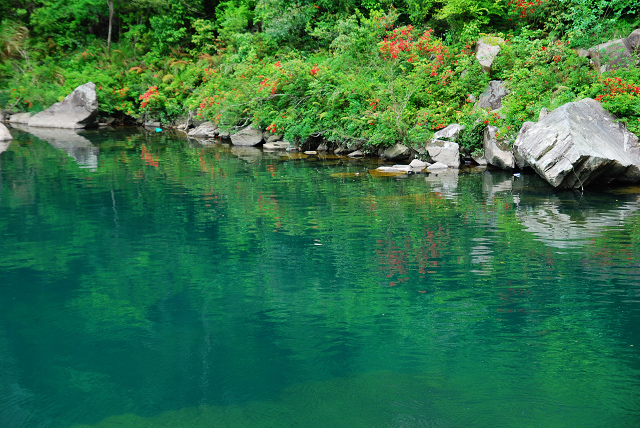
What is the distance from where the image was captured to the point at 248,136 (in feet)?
82.8

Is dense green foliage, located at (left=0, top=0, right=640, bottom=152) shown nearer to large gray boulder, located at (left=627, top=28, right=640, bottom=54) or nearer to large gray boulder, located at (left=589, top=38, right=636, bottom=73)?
large gray boulder, located at (left=589, top=38, right=636, bottom=73)

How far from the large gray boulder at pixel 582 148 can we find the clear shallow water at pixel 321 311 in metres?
0.69

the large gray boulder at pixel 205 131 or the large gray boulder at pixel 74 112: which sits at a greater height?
the large gray boulder at pixel 74 112

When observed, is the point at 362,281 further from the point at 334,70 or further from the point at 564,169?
the point at 334,70

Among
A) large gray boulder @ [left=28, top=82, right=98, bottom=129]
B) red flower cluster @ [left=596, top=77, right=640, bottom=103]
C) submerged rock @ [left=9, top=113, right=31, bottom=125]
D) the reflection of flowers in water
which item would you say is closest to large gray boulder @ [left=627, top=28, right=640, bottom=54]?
red flower cluster @ [left=596, top=77, right=640, bottom=103]

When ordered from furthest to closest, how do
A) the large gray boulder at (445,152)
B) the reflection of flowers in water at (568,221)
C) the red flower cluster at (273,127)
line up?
the red flower cluster at (273,127), the large gray boulder at (445,152), the reflection of flowers in water at (568,221)

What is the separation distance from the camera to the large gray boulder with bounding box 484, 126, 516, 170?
687 inches

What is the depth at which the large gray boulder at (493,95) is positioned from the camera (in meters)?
18.9

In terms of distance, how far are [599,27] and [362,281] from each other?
1463cm

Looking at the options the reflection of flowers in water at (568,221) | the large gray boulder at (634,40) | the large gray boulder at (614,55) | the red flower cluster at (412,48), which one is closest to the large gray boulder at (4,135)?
the red flower cluster at (412,48)

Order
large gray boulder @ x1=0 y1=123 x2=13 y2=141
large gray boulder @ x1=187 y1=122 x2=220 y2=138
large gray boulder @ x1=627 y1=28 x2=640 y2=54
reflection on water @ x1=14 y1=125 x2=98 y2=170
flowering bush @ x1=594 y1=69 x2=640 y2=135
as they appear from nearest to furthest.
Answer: flowering bush @ x1=594 y1=69 x2=640 y2=135
large gray boulder @ x1=627 y1=28 x2=640 y2=54
reflection on water @ x1=14 y1=125 x2=98 y2=170
large gray boulder @ x1=0 y1=123 x2=13 y2=141
large gray boulder @ x1=187 y1=122 x2=220 y2=138

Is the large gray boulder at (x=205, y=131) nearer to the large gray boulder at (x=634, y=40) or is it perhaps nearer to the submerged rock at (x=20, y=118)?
the submerged rock at (x=20, y=118)

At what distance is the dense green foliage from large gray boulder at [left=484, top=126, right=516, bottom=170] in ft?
1.42

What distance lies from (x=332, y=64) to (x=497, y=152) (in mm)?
8283
